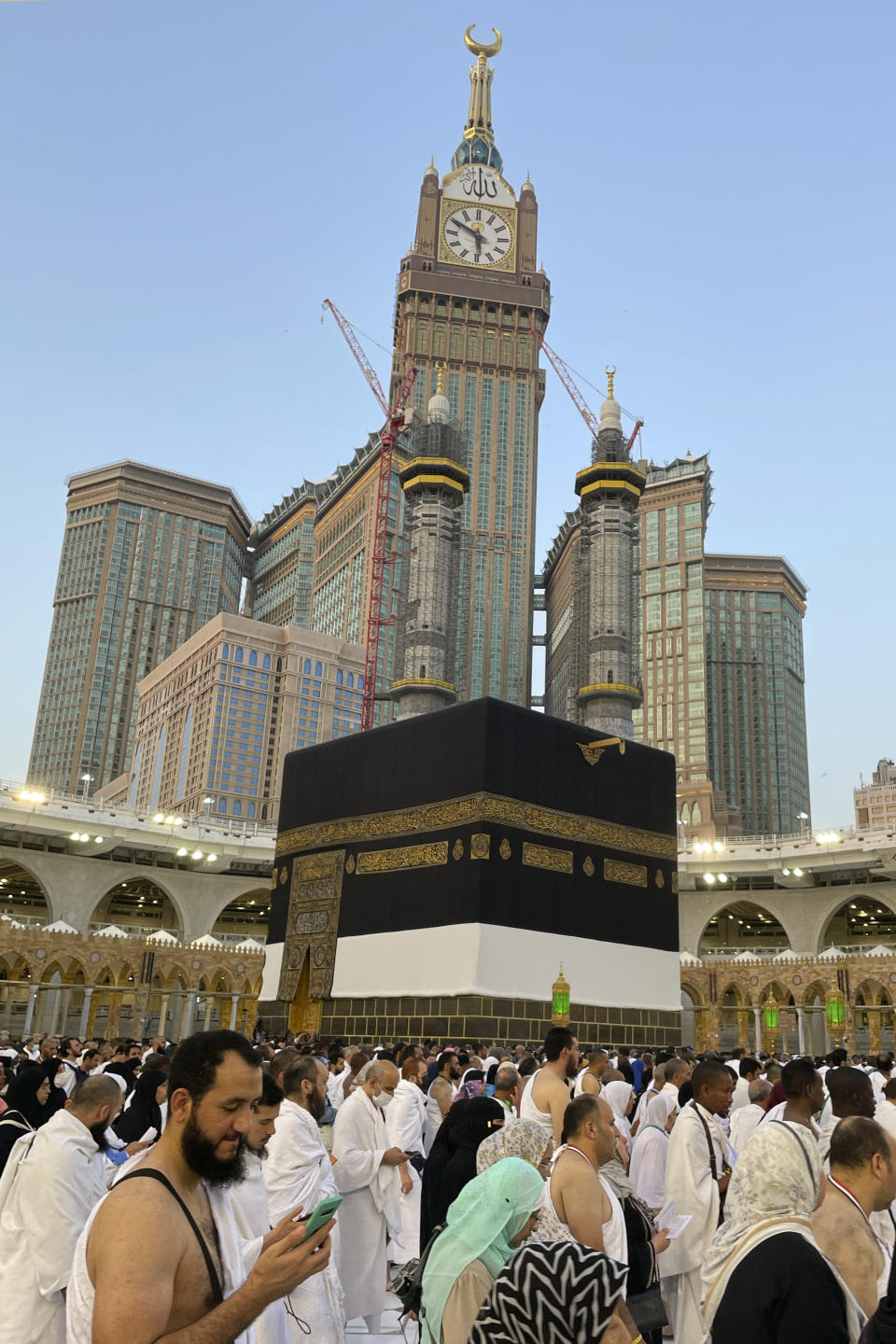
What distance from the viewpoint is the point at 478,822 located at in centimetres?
2150

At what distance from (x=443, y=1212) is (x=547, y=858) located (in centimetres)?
1829

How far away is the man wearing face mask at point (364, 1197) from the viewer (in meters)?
5.38

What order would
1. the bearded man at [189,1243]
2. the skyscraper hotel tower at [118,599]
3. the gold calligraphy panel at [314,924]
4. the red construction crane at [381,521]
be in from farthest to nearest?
the skyscraper hotel tower at [118,599]
the red construction crane at [381,521]
the gold calligraphy panel at [314,924]
the bearded man at [189,1243]

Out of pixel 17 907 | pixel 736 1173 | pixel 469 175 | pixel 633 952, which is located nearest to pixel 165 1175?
pixel 736 1173

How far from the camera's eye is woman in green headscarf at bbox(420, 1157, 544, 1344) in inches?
100.0

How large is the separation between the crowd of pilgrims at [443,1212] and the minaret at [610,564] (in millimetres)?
36932

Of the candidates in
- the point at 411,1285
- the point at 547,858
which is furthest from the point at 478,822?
the point at 411,1285

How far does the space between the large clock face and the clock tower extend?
0.08 meters

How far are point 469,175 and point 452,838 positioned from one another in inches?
2559

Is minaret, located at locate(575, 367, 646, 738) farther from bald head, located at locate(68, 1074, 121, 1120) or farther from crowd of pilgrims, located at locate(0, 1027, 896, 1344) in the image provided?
bald head, located at locate(68, 1074, 121, 1120)

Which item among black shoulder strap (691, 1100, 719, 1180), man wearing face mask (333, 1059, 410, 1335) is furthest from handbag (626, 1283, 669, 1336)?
man wearing face mask (333, 1059, 410, 1335)

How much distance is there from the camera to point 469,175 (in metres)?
75.9

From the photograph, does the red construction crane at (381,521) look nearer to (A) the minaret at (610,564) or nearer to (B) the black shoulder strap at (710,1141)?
(A) the minaret at (610,564)

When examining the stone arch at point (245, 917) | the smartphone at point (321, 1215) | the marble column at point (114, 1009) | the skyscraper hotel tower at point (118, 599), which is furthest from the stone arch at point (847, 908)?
the skyscraper hotel tower at point (118, 599)
